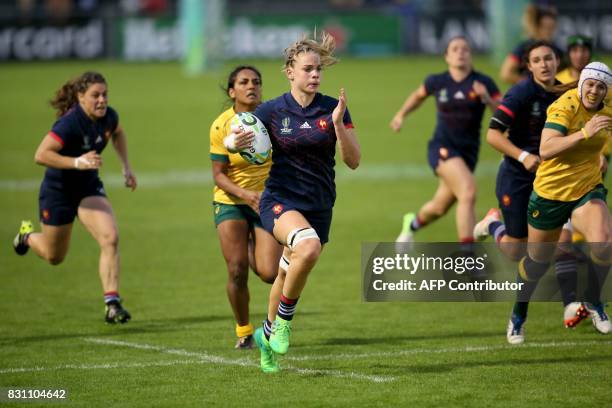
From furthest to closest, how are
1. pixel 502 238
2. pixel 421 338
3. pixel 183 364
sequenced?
pixel 502 238
pixel 421 338
pixel 183 364

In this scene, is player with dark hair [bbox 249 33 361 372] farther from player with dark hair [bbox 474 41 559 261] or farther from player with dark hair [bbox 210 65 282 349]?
player with dark hair [bbox 474 41 559 261]

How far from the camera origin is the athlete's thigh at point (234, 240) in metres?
9.90

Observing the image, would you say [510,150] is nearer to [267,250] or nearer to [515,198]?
[515,198]

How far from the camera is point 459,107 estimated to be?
1367cm

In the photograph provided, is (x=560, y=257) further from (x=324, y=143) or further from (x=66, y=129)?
(x=66, y=129)

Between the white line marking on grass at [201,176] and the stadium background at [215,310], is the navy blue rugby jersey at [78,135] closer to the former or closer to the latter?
the stadium background at [215,310]

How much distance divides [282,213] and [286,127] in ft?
2.12

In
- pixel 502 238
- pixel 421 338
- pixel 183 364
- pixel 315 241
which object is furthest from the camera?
pixel 502 238

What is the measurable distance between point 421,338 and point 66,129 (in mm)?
3885

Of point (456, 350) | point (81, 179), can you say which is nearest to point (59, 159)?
point (81, 179)

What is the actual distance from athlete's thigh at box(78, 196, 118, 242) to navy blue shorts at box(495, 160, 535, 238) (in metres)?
3.71

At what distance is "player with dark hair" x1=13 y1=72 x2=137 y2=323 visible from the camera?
440 inches

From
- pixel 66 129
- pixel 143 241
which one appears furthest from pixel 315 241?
pixel 143 241

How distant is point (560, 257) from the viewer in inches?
415
